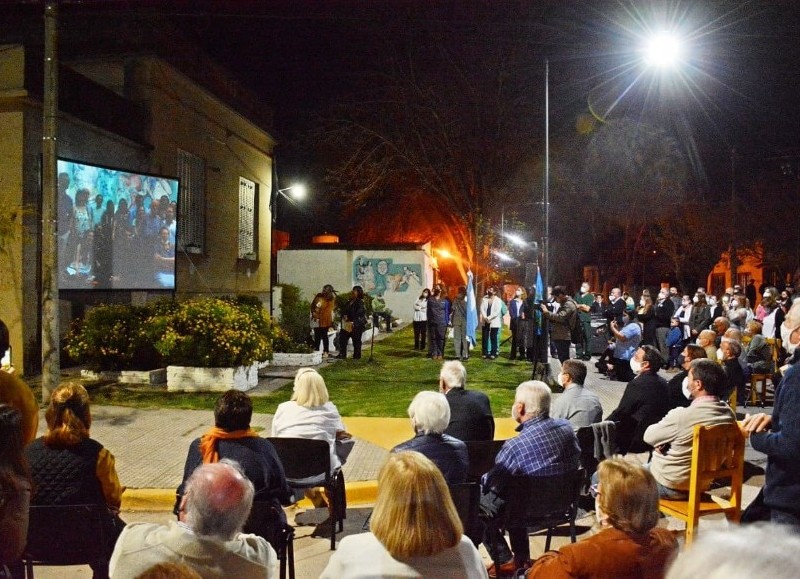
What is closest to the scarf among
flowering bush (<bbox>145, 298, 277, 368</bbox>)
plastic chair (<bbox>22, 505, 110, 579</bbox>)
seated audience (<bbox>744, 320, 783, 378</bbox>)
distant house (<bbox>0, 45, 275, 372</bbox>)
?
plastic chair (<bbox>22, 505, 110, 579</bbox>)

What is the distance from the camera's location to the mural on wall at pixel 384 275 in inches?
1351

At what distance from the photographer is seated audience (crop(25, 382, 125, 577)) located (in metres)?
4.09

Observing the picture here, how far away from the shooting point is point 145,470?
24.8 feet

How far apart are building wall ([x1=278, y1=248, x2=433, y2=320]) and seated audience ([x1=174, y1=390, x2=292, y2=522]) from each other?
1161 inches

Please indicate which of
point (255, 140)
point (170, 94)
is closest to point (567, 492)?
point (170, 94)

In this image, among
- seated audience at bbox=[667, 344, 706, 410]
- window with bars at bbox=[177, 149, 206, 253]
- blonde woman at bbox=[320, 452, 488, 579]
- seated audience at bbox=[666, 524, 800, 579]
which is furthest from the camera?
window with bars at bbox=[177, 149, 206, 253]

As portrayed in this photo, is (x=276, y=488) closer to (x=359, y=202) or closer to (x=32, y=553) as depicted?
(x=32, y=553)

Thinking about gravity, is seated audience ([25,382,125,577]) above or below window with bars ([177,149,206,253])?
below

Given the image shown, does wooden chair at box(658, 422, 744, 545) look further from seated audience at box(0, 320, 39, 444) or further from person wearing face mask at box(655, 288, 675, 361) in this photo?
person wearing face mask at box(655, 288, 675, 361)

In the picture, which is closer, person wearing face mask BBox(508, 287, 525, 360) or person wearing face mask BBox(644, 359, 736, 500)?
person wearing face mask BBox(644, 359, 736, 500)

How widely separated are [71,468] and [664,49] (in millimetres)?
10677

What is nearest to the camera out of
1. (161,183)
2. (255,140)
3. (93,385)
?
(93,385)

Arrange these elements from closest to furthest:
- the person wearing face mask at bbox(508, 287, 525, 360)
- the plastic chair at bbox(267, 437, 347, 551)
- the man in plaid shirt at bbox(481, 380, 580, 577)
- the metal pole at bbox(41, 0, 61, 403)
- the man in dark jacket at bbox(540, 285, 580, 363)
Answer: the man in plaid shirt at bbox(481, 380, 580, 577), the plastic chair at bbox(267, 437, 347, 551), the metal pole at bbox(41, 0, 61, 403), the man in dark jacket at bbox(540, 285, 580, 363), the person wearing face mask at bbox(508, 287, 525, 360)

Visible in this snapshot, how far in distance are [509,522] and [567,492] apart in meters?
0.45
